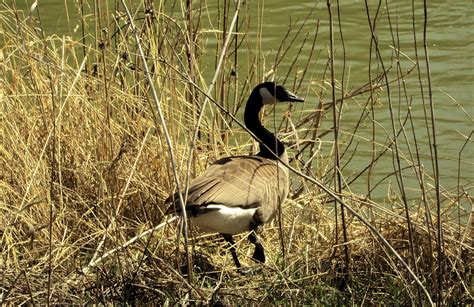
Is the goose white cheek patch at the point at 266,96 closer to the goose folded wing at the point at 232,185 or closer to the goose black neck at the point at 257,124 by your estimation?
the goose black neck at the point at 257,124

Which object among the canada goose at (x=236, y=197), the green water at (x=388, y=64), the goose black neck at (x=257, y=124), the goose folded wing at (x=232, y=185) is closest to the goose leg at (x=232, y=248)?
the canada goose at (x=236, y=197)

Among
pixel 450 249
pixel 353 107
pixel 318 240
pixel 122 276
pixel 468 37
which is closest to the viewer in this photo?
pixel 122 276

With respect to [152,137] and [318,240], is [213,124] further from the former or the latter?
[318,240]

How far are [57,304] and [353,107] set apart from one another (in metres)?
4.63

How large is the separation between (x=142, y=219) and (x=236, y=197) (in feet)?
2.49

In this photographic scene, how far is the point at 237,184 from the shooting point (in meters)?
5.12

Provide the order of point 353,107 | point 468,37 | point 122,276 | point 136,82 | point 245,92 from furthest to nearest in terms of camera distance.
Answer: point 468,37 → point 353,107 → point 245,92 → point 136,82 → point 122,276

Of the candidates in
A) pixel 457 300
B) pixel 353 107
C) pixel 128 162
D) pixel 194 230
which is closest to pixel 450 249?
pixel 457 300

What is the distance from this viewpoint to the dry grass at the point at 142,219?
4.56 metres

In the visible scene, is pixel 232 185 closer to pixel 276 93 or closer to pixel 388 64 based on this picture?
pixel 276 93

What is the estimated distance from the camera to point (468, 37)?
9.96 metres

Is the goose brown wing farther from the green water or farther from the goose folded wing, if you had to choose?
the green water

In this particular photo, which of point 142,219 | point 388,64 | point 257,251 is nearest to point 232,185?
point 257,251

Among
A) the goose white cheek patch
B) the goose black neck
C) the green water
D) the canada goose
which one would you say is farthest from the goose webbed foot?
the green water
